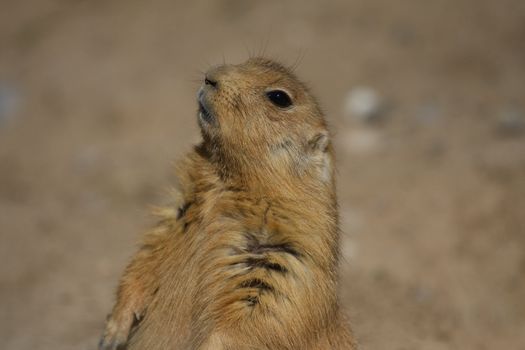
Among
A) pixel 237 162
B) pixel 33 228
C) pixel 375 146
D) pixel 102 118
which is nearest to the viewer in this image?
pixel 237 162

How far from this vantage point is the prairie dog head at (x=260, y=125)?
13.2ft

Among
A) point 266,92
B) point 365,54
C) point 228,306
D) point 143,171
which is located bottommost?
point 228,306

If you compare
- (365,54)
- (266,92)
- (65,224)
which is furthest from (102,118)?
(266,92)

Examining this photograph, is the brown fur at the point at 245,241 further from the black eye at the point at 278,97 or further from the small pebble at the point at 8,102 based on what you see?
the small pebble at the point at 8,102

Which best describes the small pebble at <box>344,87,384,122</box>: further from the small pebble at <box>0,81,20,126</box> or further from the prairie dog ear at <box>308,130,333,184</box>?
the prairie dog ear at <box>308,130,333,184</box>

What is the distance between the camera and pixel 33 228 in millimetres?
8406

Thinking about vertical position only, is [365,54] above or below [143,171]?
above

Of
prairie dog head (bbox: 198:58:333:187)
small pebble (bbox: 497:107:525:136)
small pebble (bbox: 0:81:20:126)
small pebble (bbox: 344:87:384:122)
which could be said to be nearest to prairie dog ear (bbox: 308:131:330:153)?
prairie dog head (bbox: 198:58:333:187)

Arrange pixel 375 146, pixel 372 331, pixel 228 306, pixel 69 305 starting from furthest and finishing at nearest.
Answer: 1. pixel 375 146
2. pixel 69 305
3. pixel 372 331
4. pixel 228 306

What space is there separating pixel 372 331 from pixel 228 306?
90.5 inches

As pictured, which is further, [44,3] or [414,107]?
[44,3]

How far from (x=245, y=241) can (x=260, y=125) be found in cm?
61

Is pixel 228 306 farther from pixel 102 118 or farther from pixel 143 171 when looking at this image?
pixel 102 118

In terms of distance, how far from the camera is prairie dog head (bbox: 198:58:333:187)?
4027 mm
